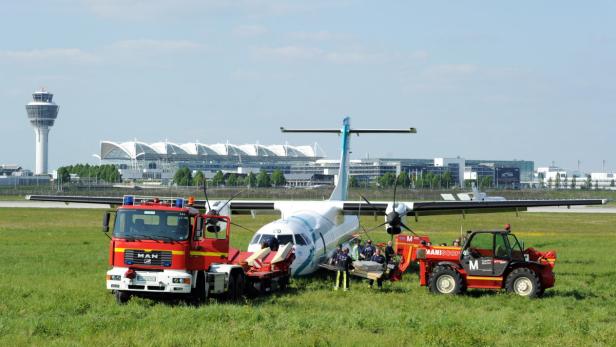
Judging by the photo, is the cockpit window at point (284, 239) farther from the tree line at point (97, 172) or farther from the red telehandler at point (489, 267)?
the tree line at point (97, 172)

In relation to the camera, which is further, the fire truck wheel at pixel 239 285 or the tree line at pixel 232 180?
the tree line at pixel 232 180

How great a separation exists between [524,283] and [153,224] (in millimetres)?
8451

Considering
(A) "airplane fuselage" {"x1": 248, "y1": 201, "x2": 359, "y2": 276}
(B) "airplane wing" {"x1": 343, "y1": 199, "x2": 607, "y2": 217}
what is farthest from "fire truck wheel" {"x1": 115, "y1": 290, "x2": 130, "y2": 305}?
(B) "airplane wing" {"x1": 343, "y1": 199, "x2": 607, "y2": 217}

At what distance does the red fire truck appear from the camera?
50.8 feet

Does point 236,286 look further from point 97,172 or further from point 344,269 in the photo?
point 97,172

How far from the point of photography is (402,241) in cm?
2647

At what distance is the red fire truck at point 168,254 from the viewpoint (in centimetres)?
1548

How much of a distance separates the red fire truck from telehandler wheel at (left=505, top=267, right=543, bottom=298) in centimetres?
614

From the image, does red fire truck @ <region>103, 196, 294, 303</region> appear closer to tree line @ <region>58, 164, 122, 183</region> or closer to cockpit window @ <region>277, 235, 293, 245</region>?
cockpit window @ <region>277, 235, 293, 245</region>

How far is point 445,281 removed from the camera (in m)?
18.3

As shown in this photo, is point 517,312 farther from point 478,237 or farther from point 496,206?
point 496,206

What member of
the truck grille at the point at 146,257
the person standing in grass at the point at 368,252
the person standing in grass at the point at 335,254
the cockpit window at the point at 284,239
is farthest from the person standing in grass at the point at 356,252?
the truck grille at the point at 146,257

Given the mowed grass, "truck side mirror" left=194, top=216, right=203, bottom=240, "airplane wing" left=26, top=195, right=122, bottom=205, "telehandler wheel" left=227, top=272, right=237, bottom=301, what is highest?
"airplane wing" left=26, top=195, right=122, bottom=205

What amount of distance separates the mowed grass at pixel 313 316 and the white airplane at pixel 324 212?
971 millimetres
